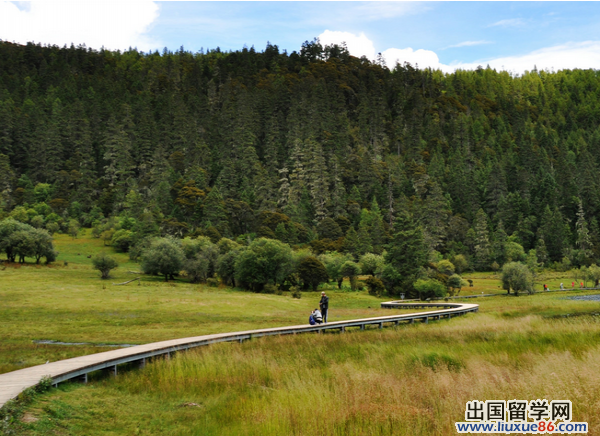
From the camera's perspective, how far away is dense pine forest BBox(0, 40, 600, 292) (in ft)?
345

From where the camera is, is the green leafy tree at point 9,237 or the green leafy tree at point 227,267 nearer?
the green leafy tree at point 9,237

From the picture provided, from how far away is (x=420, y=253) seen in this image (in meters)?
68.8

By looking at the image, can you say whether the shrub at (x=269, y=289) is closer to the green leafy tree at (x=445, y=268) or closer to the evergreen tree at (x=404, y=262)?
the evergreen tree at (x=404, y=262)

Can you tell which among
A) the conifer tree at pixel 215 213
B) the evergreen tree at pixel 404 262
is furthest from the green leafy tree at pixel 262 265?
the conifer tree at pixel 215 213

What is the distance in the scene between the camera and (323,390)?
36.2 ft

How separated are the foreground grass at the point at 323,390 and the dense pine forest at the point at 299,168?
5763 centimetres

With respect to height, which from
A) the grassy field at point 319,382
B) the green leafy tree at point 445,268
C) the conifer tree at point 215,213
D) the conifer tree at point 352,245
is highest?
the conifer tree at point 215,213

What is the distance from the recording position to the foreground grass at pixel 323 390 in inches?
351

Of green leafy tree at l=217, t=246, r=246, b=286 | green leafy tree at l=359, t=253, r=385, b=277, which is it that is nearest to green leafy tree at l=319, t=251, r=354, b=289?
green leafy tree at l=359, t=253, r=385, b=277

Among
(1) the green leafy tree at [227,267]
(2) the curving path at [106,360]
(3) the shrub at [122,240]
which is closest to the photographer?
(2) the curving path at [106,360]

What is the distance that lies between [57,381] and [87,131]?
468ft

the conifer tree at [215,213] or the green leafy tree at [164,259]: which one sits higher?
the conifer tree at [215,213]

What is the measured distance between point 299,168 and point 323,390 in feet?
394

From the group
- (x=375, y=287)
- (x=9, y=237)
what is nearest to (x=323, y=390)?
(x=375, y=287)
